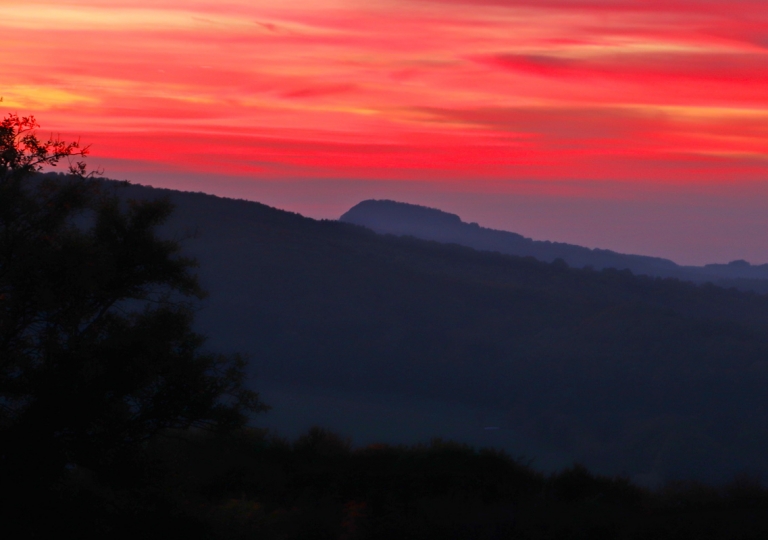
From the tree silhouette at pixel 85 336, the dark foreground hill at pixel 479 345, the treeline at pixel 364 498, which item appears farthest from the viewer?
the dark foreground hill at pixel 479 345

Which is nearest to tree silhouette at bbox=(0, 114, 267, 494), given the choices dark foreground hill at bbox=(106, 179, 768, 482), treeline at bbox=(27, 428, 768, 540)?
treeline at bbox=(27, 428, 768, 540)

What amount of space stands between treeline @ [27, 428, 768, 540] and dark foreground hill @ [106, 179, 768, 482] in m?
54.1

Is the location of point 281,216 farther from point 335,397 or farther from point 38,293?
point 38,293

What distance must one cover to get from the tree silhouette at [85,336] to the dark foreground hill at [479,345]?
60.9 metres

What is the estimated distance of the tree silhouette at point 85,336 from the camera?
12.7 meters

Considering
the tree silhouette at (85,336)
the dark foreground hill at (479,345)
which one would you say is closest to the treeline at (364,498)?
the tree silhouette at (85,336)

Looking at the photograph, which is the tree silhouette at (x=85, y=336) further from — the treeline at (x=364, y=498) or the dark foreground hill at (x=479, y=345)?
the dark foreground hill at (x=479, y=345)

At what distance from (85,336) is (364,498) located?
7812 mm

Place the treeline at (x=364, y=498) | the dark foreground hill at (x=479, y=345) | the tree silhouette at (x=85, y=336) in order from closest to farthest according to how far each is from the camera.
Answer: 1. the tree silhouette at (x=85, y=336)
2. the treeline at (x=364, y=498)
3. the dark foreground hill at (x=479, y=345)

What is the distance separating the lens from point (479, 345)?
10750 cm

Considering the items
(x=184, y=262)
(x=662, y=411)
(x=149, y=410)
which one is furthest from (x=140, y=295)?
(x=662, y=411)

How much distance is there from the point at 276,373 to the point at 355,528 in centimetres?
8831

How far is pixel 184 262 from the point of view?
16266 mm

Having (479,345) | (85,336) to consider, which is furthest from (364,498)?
(479,345)
